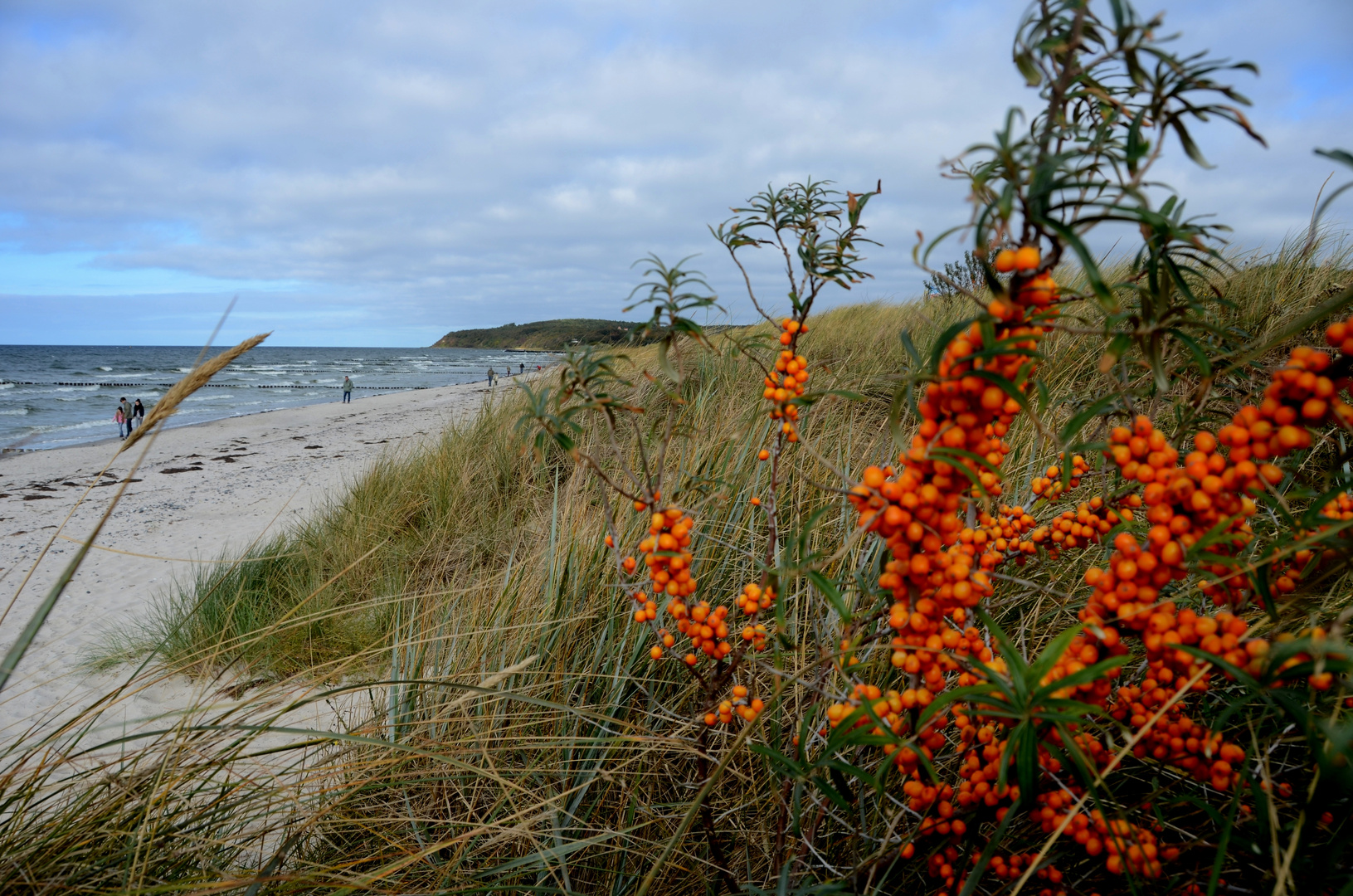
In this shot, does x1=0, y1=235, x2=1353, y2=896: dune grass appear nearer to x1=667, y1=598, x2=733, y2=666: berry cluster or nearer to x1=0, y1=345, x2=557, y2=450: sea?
x1=667, y1=598, x2=733, y2=666: berry cluster

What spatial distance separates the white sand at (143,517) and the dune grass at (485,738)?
0.22 m

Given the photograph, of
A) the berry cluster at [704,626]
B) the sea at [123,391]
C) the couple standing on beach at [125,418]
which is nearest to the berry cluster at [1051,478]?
the berry cluster at [704,626]

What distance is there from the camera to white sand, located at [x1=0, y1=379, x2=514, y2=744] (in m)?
3.21

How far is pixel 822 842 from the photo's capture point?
4.35ft

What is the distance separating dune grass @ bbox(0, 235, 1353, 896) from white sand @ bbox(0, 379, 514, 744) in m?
0.22

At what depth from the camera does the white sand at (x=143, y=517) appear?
10.5 feet

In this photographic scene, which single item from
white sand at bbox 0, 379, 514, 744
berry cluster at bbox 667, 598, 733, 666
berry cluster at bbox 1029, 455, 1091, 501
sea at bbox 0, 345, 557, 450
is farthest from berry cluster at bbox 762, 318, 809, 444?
sea at bbox 0, 345, 557, 450

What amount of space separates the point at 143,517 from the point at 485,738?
731 centimetres

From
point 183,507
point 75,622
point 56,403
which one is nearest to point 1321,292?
point 75,622

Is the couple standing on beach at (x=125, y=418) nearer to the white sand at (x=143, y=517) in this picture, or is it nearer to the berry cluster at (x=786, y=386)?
the white sand at (x=143, y=517)

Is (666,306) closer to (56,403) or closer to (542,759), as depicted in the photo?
(542,759)

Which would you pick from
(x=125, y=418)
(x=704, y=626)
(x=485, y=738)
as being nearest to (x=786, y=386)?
(x=704, y=626)

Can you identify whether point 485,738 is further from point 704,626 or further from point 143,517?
point 143,517

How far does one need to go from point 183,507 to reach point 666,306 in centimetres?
790
